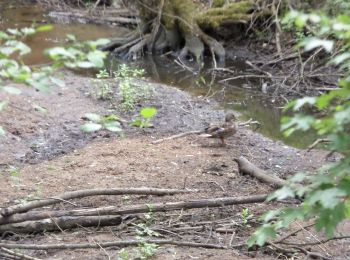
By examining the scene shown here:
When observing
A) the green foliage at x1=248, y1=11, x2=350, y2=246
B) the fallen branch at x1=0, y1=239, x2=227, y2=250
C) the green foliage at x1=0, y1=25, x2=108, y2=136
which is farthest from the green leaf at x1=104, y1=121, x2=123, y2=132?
the fallen branch at x1=0, y1=239, x2=227, y2=250

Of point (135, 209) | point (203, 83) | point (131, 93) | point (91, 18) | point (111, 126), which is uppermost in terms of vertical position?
point (111, 126)

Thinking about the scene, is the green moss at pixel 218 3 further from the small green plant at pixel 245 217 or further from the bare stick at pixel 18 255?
the bare stick at pixel 18 255

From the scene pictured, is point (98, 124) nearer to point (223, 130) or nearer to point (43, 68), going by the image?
point (43, 68)

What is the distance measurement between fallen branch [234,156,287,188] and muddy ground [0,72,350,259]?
0.28 ft

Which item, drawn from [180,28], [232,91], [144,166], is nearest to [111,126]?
[144,166]

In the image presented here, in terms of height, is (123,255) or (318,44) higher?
(318,44)

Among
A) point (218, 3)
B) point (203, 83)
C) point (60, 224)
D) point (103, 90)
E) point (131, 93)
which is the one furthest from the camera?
point (218, 3)

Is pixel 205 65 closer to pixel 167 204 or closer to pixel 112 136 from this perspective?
pixel 112 136

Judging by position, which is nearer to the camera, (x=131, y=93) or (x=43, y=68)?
(x=43, y=68)

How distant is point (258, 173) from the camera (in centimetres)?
618

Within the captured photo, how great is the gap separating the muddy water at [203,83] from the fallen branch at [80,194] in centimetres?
373

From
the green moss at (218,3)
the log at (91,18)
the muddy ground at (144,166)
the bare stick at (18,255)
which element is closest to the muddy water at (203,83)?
the log at (91,18)

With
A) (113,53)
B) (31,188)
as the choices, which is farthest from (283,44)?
(31,188)

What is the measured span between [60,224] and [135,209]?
610mm
